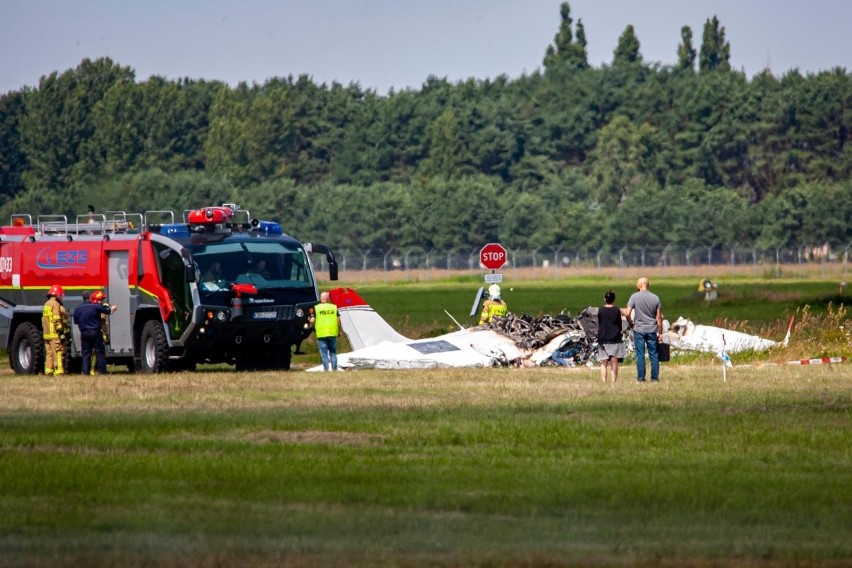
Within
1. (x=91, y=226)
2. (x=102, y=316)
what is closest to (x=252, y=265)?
(x=102, y=316)

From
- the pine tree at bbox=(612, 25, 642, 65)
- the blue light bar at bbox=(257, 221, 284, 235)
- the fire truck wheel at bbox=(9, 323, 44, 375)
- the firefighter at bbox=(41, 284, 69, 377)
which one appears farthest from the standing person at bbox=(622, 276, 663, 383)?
the pine tree at bbox=(612, 25, 642, 65)

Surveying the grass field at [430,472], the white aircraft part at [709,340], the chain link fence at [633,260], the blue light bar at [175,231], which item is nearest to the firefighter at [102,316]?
the blue light bar at [175,231]

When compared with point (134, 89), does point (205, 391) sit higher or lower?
lower

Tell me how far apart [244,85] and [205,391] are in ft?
504

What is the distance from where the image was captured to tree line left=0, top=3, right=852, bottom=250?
124 m

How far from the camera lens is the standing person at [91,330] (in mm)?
29688

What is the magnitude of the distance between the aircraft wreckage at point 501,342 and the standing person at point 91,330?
472 cm

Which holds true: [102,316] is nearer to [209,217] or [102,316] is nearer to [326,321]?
[209,217]

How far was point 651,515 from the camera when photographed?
1283cm

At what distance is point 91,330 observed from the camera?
29.7 m

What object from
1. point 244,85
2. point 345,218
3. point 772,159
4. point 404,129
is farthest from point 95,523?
point 244,85

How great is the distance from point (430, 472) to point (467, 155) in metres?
127

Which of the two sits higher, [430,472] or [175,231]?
[175,231]

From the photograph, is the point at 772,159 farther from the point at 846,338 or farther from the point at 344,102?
the point at 846,338
